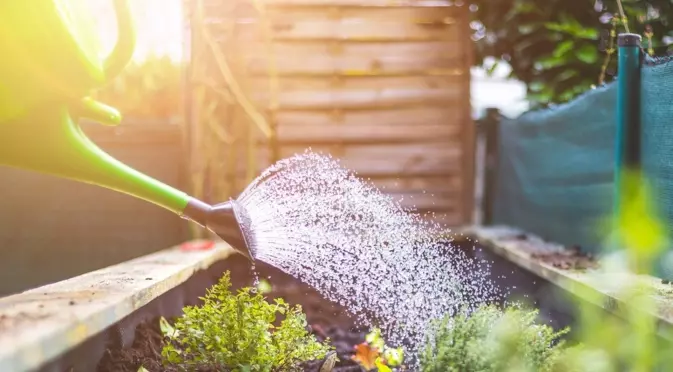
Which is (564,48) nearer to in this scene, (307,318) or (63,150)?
(307,318)

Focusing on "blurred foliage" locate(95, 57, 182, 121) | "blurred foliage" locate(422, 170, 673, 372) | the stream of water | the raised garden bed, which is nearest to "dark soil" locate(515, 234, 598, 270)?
the raised garden bed

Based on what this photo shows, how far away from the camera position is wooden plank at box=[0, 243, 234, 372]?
141 cm

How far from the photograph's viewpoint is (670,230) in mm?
2408

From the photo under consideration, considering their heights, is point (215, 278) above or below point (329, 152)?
below

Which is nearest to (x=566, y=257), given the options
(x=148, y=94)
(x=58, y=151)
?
(x=58, y=151)

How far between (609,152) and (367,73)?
2436 mm

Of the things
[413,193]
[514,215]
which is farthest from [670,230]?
[413,193]

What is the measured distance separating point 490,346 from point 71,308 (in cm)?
111

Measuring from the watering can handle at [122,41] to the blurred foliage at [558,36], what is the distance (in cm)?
217

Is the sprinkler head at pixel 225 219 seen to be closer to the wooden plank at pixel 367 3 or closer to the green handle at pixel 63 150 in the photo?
the green handle at pixel 63 150

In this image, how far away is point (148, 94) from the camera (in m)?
6.52

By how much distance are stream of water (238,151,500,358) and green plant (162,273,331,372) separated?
9.7 inches

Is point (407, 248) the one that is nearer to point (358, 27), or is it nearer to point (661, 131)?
point (661, 131)

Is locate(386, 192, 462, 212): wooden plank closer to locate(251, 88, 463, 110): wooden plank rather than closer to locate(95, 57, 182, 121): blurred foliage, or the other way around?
locate(251, 88, 463, 110): wooden plank
